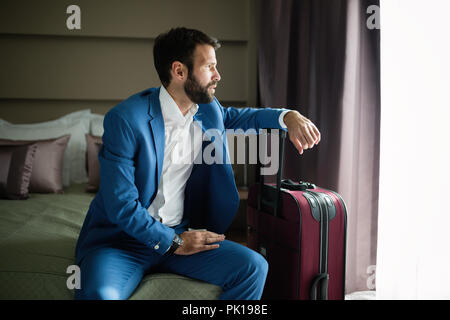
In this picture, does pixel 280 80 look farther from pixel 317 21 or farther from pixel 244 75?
pixel 244 75

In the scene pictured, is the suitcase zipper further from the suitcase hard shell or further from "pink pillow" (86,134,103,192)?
"pink pillow" (86,134,103,192)

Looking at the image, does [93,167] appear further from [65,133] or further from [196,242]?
[196,242]

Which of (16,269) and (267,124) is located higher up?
(267,124)

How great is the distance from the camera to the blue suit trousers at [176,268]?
1198mm

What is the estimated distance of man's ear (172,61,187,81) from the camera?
1.45 metres

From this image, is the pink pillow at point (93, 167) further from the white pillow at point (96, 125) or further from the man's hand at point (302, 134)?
the man's hand at point (302, 134)

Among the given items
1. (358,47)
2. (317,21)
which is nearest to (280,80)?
(317,21)

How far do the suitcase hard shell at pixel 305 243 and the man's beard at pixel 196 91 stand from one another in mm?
367

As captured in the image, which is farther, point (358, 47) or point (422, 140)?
point (358, 47)

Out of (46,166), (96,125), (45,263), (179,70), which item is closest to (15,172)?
(46,166)

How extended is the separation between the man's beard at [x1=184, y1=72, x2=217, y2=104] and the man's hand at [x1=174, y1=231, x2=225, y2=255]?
20.2 inches

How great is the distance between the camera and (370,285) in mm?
2010

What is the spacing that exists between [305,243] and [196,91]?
2.44 ft
